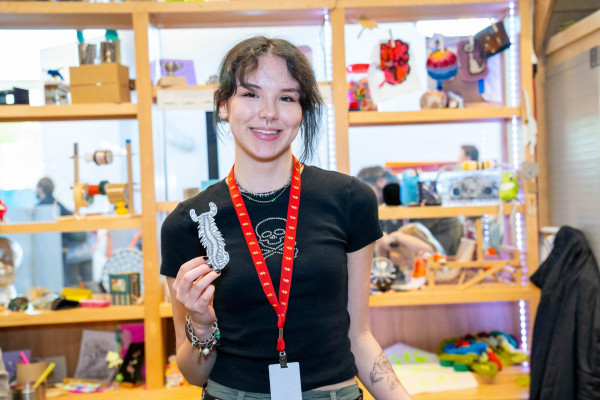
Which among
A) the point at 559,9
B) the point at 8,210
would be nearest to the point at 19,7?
the point at 8,210

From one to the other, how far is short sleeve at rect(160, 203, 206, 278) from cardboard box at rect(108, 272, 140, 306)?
142 cm

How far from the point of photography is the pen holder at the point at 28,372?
2568 millimetres

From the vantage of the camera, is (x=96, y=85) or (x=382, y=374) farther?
(x=96, y=85)

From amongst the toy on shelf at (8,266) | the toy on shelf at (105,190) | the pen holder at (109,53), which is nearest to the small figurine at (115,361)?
the toy on shelf at (8,266)

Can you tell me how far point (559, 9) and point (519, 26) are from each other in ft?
0.75

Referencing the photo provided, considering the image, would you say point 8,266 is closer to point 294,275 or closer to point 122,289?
point 122,289

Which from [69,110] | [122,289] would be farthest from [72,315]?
[69,110]

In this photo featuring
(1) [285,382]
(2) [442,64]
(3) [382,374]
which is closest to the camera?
(1) [285,382]

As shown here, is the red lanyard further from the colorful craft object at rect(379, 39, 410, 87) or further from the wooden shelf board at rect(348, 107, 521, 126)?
the colorful craft object at rect(379, 39, 410, 87)

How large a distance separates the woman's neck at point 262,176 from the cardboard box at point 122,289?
1.52m

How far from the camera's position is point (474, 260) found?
274 centimetres

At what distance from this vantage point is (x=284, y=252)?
1.22 meters

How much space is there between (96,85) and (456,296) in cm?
180

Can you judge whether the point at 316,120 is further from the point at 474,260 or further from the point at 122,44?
the point at 122,44
